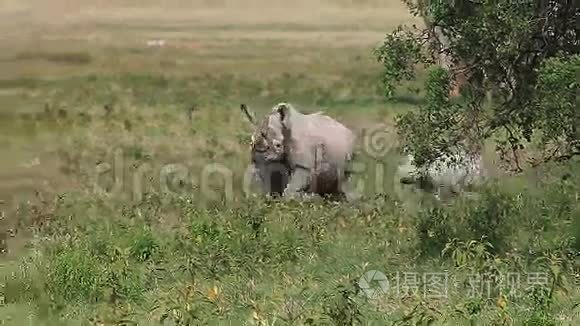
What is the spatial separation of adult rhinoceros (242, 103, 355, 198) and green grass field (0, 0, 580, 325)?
2.62ft

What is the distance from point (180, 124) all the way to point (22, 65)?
34.4 feet

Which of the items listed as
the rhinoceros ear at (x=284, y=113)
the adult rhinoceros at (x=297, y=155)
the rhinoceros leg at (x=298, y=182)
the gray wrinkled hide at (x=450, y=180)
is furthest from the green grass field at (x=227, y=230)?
the rhinoceros ear at (x=284, y=113)

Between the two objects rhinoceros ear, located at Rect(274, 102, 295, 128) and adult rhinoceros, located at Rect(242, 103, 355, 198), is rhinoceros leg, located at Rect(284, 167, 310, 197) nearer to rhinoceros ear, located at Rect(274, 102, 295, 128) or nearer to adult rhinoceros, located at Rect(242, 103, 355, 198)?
adult rhinoceros, located at Rect(242, 103, 355, 198)

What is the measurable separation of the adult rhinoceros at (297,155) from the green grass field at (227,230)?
2.62 ft

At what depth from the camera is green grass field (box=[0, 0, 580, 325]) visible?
953 centimetres

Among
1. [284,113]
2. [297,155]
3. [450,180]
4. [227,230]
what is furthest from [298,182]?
[227,230]

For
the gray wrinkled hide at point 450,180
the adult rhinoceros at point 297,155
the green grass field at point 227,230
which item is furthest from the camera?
the adult rhinoceros at point 297,155

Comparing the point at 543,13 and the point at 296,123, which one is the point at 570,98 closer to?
the point at 543,13

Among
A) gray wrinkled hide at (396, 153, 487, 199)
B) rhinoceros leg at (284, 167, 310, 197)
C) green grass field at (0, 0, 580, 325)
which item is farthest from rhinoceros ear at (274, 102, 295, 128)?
gray wrinkled hide at (396, 153, 487, 199)

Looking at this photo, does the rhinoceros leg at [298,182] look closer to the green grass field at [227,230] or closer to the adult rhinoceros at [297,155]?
the adult rhinoceros at [297,155]

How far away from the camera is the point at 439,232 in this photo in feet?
42.7

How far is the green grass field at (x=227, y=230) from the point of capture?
31.3 feet

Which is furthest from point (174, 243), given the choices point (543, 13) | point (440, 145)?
point (543, 13)

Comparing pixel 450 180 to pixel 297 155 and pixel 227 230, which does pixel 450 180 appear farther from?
pixel 227 230
